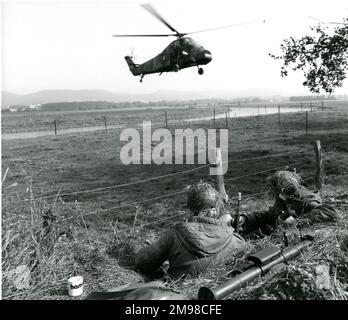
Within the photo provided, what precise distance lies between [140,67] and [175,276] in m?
14.2

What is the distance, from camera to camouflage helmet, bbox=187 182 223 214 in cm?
404

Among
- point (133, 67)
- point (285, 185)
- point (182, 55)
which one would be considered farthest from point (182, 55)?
point (285, 185)

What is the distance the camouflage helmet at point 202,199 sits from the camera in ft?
13.3

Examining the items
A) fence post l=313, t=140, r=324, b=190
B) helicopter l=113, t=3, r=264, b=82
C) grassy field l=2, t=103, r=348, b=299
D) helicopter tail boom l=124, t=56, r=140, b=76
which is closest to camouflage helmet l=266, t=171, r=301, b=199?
grassy field l=2, t=103, r=348, b=299

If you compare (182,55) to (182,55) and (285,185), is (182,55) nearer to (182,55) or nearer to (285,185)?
(182,55)

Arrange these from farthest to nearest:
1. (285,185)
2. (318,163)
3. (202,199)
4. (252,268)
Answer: (318,163) < (285,185) < (202,199) < (252,268)

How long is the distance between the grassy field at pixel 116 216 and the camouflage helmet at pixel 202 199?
0.59 metres

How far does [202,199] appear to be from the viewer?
4.04 m

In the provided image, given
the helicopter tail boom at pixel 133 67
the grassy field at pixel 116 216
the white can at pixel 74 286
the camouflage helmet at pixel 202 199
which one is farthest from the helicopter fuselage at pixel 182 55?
the white can at pixel 74 286

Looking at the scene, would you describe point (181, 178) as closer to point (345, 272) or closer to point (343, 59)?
point (343, 59)

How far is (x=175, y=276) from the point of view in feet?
13.1

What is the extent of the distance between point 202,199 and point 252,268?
894mm

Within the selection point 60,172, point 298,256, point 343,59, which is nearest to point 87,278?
point 298,256

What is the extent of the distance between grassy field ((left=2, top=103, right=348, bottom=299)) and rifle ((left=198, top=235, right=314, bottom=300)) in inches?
3.5
